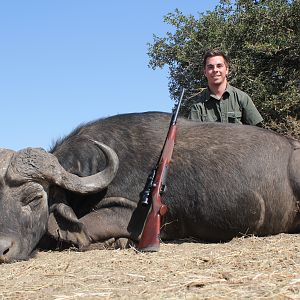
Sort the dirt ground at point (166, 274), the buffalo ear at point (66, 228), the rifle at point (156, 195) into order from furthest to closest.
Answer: the buffalo ear at point (66, 228) → the rifle at point (156, 195) → the dirt ground at point (166, 274)

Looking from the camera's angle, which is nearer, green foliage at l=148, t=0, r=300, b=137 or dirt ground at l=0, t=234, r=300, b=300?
dirt ground at l=0, t=234, r=300, b=300

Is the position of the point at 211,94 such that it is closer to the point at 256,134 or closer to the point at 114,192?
the point at 256,134

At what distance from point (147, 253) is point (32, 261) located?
3.16 ft

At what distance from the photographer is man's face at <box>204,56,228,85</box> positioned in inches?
281

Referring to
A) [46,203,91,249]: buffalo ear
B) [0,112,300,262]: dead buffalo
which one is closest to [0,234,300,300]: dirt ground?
[46,203,91,249]: buffalo ear

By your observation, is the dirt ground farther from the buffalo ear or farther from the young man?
the young man

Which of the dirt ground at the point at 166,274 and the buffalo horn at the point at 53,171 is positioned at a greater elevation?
the buffalo horn at the point at 53,171

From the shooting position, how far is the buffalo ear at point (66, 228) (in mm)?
5387

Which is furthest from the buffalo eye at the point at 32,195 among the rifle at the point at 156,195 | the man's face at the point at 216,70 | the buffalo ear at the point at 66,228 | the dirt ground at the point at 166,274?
the man's face at the point at 216,70

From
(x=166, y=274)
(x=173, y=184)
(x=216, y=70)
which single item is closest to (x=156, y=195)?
(x=173, y=184)

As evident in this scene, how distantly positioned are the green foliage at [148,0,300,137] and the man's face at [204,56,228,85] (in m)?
6.53

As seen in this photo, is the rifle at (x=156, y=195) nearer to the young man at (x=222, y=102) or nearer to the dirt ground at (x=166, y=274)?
the dirt ground at (x=166, y=274)

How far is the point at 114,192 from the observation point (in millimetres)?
5613

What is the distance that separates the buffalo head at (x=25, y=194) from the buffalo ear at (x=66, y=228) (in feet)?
0.61
